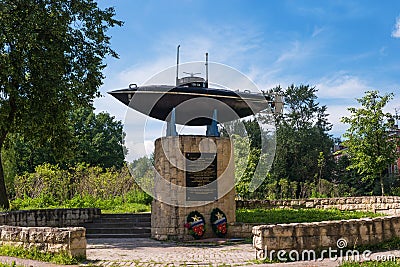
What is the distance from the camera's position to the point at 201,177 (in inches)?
500

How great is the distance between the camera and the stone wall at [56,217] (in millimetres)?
14002

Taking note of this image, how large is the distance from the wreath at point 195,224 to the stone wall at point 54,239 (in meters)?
4.62

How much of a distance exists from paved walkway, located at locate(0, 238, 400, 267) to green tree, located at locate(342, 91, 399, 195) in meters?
14.4

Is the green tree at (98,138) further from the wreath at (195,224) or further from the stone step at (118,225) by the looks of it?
the wreath at (195,224)

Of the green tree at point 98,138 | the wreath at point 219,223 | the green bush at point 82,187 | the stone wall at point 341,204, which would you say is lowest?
the wreath at point 219,223

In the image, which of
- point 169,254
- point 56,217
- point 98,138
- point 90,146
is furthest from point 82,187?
point 98,138

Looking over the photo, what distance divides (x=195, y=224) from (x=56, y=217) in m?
5.98

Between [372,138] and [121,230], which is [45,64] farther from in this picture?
[372,138]

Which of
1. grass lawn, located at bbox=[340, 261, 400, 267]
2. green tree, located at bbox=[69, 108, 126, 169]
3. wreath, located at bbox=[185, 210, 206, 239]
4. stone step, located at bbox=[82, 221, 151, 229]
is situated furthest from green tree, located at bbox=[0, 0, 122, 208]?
green tree, located at bbox=[69, 108, 126, 169]

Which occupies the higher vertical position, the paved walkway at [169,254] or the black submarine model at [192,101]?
the black submarine model at [192,101]

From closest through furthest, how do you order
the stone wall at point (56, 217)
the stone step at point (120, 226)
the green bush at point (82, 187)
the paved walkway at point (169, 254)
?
the paved walkway at point (169, 254)
the stone step at point (120, 226)
the stone wall at point (56, 217)
the green bush at point (82, 187)

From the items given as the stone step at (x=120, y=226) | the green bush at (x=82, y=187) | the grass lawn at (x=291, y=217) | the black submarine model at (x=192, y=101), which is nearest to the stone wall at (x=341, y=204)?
the grass lawn at (x=291, y=217)

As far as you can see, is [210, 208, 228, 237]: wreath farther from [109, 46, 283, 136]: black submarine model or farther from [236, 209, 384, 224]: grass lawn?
[109, 46, 283, 136]: black submarine model

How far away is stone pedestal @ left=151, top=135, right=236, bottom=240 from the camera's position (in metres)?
12.5
